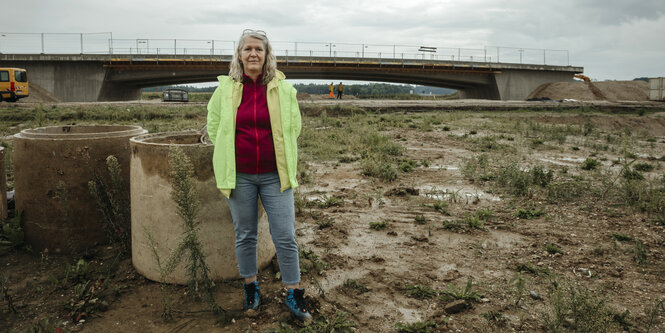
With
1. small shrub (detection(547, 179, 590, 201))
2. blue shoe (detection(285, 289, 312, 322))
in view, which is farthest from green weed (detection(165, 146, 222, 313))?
small shrub (detection(547, 179, 590, 201))

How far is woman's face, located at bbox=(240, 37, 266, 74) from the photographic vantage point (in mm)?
3064

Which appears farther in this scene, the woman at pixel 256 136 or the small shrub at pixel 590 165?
the small shrub at pixel 590 165

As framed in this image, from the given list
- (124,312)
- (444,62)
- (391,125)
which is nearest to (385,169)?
(124,312)

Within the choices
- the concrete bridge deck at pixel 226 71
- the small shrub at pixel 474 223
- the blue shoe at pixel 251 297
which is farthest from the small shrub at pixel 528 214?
the concrete bridge deck at pixel 226 71

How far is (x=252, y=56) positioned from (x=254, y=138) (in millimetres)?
573

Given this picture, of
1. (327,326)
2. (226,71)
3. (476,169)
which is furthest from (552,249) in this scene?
(226,71)

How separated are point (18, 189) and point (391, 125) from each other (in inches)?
519

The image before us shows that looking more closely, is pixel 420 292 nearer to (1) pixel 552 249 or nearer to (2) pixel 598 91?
(1) pixel 552 249

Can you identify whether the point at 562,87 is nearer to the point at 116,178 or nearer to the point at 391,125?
the point at 391,125

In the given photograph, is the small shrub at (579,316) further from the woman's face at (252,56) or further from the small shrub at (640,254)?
the woman's face at (252,56)

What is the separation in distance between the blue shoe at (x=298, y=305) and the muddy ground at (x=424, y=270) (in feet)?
0.25

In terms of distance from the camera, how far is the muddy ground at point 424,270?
332cm

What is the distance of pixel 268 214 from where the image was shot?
3.25 m

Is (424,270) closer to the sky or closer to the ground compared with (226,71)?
closer to the ground
